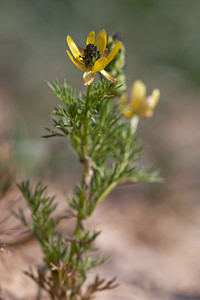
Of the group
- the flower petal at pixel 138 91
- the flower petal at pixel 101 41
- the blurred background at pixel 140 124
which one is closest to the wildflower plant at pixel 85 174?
the flower petal at pixel 101 41

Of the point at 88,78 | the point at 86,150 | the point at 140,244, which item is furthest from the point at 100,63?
the point at 140,244

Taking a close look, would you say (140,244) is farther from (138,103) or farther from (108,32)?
(108,32)

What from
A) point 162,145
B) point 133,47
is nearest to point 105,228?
point 162,145

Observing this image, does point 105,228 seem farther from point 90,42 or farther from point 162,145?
point 162,145

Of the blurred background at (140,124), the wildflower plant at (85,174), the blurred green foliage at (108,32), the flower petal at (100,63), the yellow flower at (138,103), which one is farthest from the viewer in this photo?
the blurred green foliage at (108,32)

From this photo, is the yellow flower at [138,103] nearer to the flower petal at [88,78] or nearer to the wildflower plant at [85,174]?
the wildflower plant at [85,174]

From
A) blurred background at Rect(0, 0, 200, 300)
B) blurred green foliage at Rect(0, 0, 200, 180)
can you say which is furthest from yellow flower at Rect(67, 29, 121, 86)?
blurred green foliage at Rect(0, 0, 200, 180)

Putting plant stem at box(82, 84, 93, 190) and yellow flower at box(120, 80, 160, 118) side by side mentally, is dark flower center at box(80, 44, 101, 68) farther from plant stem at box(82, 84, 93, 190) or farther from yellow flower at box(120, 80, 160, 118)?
yellow flower at box(120, 80, 160, 118)
